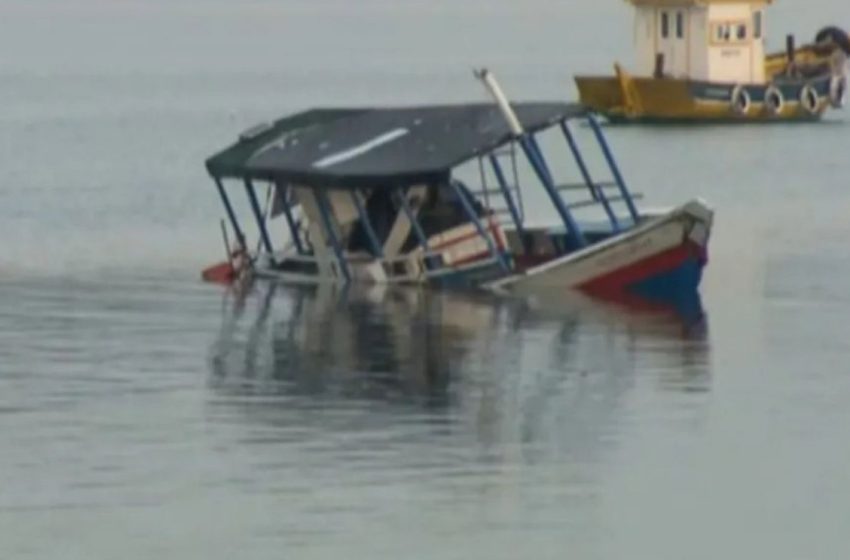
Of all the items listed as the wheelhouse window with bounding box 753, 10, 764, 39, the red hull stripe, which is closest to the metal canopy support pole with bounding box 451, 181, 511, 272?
the red hull stripe

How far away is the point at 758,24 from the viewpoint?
71.6 meters

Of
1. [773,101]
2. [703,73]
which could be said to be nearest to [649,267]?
[703,73]

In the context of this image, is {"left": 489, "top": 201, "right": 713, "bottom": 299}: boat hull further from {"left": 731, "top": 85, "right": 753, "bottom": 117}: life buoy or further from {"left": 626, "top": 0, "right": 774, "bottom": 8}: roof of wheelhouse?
{"left": 731, "top": 85, "right": 753, "bottom": 117}: life buoy

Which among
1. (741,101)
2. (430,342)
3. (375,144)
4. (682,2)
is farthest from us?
(741,101)

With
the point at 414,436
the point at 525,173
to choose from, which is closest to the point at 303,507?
the point at 414,436

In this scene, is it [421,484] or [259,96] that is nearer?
[421,484]

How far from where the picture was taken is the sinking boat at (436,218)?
123 ft

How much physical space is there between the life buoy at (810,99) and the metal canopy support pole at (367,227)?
115 feet

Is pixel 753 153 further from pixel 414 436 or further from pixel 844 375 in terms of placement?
pixel 414 436

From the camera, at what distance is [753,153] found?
68.9m

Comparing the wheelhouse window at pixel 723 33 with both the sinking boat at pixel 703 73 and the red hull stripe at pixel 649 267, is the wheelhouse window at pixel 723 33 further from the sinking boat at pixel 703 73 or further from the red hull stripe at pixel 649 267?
the red hull stripe at pixel 649 267

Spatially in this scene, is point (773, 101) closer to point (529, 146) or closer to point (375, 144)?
point (375, 144)

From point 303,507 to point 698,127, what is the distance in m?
49.2

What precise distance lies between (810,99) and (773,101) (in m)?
1.96
